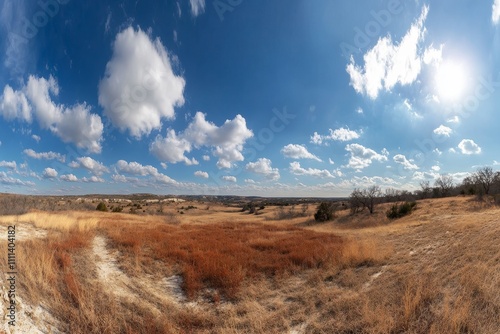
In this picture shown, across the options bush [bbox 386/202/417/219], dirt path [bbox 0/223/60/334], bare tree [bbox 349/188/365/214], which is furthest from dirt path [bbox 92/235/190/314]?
bare tree [bbox 349/188/365/214]

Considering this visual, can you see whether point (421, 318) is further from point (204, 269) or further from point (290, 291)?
point (204, 269)

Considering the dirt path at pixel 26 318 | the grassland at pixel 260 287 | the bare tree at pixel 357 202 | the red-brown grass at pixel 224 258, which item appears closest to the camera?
the dirt path at pixel 26 318

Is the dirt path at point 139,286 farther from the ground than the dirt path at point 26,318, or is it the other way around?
the dirt path at point 26,318

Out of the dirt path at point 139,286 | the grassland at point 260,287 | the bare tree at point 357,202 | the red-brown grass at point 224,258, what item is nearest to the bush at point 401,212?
the bare tree at point 357,202

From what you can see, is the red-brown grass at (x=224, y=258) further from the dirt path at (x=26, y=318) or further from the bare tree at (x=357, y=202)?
the bare tree at (x=357, y=202)

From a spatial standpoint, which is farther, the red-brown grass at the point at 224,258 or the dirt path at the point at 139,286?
the red-brown grass at the point at 224,258

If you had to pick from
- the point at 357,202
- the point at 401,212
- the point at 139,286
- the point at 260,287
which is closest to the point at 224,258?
the point at 260,287

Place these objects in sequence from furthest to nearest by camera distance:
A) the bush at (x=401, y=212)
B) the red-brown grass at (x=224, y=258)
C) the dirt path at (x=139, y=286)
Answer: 1. the bush at (x=401, y=212)
2. the red-brown grass at (x=224, y=258)
3. the dirt path at (x=139, y=286)

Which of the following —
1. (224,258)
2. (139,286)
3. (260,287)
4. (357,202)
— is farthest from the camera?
(357,202)

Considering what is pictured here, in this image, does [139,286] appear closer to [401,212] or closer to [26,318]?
[26,318]

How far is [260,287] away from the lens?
355 inches

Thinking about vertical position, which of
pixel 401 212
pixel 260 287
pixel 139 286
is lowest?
pixel 260 287

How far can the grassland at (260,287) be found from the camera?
5.69m

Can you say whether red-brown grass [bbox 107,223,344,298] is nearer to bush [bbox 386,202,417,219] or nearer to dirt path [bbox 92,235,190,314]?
dirt path [bbox 92,235,190,314]
